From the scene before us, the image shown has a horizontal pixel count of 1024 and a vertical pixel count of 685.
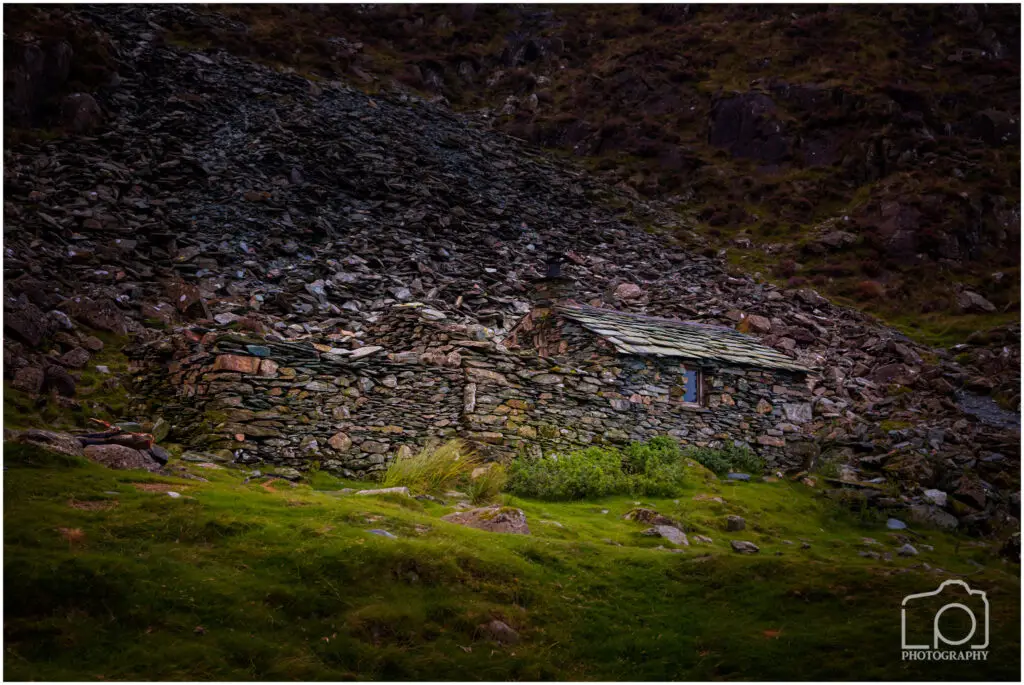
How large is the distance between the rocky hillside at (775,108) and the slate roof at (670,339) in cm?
1434

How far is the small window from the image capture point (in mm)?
18969

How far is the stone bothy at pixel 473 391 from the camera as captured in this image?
45.4 ft

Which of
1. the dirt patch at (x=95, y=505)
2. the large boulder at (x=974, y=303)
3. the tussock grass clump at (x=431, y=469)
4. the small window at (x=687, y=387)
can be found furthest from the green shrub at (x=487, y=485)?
the large boulder at (x=974, y=303)

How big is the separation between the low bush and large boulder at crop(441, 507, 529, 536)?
326cm

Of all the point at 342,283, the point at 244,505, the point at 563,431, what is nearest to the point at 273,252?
the point at 342,283

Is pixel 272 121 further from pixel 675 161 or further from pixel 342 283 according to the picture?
pixel 675 161

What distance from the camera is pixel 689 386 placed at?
19.3 meters

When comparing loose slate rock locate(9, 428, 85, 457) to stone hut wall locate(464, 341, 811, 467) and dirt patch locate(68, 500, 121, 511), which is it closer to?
dirt patch locate(68, 500, 121, 511)

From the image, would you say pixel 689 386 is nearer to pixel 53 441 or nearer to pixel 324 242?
pixel 53 441

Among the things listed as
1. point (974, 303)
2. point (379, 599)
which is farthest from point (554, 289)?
point (974, 303)

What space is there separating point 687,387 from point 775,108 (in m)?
39.5

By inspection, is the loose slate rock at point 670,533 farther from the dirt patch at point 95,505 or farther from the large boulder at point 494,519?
the dirt patch at point 95,505

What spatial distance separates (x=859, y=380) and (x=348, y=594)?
23.8 m

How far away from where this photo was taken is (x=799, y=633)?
7.72 meters
